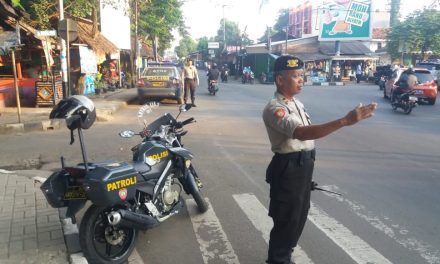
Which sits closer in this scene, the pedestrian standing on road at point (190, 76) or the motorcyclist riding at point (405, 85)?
the motorcyclist riding at point (405, 85)

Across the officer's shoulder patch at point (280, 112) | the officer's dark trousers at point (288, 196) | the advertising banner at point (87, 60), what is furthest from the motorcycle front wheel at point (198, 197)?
the advertising banner at point (87, 60)

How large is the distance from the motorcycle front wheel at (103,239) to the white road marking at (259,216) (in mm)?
1370

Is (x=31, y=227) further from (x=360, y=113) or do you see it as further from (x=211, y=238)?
(x=360, y=113)

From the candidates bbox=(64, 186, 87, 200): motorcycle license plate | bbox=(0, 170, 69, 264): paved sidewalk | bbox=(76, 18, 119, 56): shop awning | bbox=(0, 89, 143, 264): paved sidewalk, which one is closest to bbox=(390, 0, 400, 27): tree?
bbox=(76, 18, 119, 56): shop awning

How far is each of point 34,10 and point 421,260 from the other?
16299 mm

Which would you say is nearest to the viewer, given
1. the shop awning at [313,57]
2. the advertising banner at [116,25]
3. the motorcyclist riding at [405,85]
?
the motorcyclist riding at [405,85]

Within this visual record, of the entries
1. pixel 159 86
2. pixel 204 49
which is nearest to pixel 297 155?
pixel 159 86

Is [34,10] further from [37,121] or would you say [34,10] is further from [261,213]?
[261,213]

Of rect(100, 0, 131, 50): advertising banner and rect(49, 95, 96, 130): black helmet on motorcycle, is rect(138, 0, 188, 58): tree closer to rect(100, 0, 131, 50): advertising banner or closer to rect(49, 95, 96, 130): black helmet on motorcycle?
rect(100, 0, 131, 50): advertising banner

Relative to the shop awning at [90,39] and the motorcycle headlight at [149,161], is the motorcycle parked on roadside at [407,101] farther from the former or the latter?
the shop awning at [90,39]

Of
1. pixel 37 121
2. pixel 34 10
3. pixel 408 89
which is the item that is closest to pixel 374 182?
pixel 37 121

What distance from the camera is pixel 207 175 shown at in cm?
650

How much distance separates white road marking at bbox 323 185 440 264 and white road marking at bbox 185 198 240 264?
1.66 m

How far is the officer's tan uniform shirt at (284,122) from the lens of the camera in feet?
9.50
